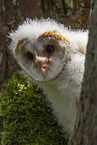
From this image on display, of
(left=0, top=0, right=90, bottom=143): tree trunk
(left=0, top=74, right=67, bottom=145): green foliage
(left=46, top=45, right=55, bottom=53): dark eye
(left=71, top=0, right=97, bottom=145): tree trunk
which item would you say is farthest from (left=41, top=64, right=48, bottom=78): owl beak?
(left=71, top=0, right=97, bottom=145): tree trunk

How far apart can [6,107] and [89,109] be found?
162 cm

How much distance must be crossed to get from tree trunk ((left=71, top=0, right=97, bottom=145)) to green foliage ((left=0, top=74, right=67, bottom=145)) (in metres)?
1.29

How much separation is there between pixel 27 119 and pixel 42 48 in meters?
0.85

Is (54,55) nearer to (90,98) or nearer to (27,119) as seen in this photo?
(27,119)

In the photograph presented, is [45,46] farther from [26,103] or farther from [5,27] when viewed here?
[5,27]

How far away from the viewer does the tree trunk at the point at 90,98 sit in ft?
2.99

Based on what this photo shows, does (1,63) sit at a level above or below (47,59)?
below

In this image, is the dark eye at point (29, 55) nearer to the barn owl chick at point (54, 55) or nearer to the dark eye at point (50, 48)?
the barn owl chick at point (54, 55)

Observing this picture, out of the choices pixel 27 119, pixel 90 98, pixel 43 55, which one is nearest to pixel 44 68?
pixel 43 55

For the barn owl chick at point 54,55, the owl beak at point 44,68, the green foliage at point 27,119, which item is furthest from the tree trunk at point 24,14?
the owl beak at point 44,68

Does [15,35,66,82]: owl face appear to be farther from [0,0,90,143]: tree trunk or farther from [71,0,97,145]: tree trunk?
[71,0,97,145]: tree trunk

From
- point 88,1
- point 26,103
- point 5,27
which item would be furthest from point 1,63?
point 88,1

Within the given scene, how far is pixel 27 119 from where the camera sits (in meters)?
2.27

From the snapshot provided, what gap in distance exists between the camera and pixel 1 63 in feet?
8.70
